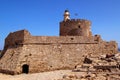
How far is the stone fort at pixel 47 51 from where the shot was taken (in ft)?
91.6

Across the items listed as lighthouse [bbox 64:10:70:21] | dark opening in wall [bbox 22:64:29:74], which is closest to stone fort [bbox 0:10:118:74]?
dark opening in wall [bbox 22:64:29:74]

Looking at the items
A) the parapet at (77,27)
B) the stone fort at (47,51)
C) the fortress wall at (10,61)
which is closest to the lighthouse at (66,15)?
the parapet at (77,27)

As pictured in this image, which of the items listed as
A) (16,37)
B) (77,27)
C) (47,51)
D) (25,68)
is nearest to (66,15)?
(77,27)

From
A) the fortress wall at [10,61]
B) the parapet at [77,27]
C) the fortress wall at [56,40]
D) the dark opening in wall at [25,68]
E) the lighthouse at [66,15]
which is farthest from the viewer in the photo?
the lighthouse at [66,15]

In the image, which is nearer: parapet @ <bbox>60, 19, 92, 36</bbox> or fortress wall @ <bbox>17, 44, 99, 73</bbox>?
fortress wall @ <bbox>17, 44, 99, 73</bbox>

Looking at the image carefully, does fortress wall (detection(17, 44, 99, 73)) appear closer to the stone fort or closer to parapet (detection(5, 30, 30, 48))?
the stone fort

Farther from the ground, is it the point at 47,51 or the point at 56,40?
the point at 56,40

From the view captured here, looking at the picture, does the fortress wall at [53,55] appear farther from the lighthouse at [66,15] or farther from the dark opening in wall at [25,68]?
the lighthouse at [66,15]

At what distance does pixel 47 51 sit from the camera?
94.6 feet

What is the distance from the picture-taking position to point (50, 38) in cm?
2933

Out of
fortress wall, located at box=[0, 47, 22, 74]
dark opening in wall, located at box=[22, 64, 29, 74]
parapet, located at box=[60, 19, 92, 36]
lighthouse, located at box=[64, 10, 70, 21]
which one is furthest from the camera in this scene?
lighthouse, located at box=[64, 10, 70, 21]

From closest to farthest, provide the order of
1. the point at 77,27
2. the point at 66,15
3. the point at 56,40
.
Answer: the point at 56,40 < the point at 77,27 < the point at 66,15

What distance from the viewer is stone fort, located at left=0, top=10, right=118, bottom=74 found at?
1099 inches

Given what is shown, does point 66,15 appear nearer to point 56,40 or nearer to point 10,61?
point 56,40
